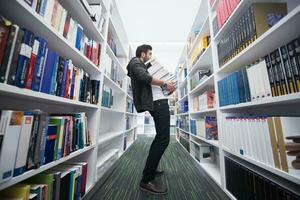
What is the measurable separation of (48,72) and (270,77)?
3.96ft

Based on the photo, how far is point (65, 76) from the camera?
85 centimetres

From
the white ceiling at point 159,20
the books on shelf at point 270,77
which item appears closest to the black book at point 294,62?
the books on shelf at point 270,77

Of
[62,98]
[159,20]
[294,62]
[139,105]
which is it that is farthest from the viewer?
[159,20]

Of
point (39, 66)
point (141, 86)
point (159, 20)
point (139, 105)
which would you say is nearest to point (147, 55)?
point (141, 86)

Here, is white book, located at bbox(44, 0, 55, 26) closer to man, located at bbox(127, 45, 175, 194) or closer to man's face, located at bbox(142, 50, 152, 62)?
man, located at bbox(127, 45, 175, 194)

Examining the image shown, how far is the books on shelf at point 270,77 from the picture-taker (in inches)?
23.6

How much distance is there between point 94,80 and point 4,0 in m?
0.79

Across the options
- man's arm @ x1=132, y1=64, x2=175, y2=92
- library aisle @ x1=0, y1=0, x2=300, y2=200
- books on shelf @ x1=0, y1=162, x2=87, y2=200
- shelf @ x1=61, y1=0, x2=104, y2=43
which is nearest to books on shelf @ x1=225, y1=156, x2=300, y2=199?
library aisle @ x1=0, y1=0, x2=300, y2=200

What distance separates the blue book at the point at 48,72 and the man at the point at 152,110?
629 millimetres

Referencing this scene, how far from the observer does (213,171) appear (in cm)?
147

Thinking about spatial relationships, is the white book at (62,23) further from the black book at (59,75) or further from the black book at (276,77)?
the black book at (276,77)

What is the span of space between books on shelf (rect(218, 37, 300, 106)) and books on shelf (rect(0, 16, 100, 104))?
47.0 inches

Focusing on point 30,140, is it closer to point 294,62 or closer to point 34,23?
point 34,23

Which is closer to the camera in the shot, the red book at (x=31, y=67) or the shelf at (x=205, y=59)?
the red book at (x=31, y=67)
